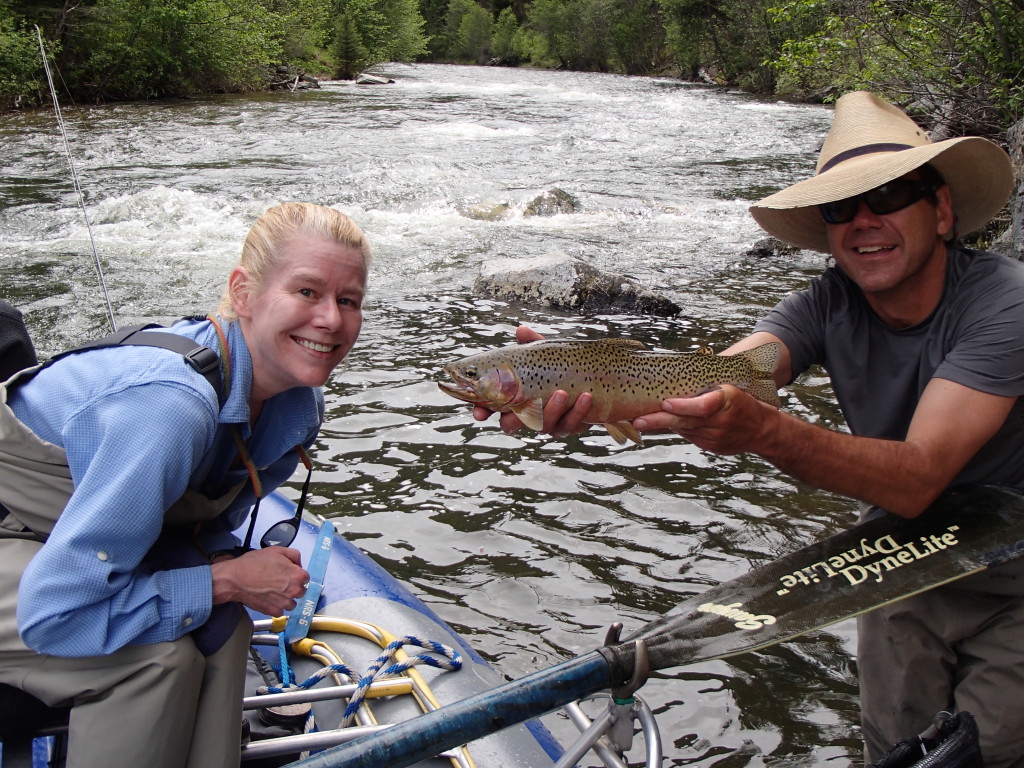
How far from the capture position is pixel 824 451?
7.68 feet

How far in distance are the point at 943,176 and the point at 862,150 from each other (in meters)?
0.27

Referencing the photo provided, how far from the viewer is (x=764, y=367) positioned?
9.54ft

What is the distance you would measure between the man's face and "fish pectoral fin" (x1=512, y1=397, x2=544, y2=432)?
1.09 m

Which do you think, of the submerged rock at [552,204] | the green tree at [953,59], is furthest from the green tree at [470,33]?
the green tree at [953,59]

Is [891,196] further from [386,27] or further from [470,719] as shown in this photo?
[386,27]

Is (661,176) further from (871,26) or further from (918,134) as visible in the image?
(918,134)

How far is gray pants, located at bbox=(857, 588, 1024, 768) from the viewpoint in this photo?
8.16ft

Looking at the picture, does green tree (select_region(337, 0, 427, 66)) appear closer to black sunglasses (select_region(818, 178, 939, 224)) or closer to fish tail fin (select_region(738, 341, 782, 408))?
fish tail fin (select_region(738, 341, 782, 408))

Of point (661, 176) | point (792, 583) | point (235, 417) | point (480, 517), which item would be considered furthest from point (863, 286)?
point (661, 176)

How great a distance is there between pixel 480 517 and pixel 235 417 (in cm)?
303

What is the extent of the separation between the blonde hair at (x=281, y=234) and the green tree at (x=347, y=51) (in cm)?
4090

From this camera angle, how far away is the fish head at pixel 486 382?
2828 millimetres

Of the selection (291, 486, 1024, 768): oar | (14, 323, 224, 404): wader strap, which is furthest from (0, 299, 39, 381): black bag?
(291, 486, 1024, 768): oar

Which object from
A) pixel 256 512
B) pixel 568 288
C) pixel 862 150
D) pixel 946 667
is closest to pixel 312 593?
pixel 256 512
